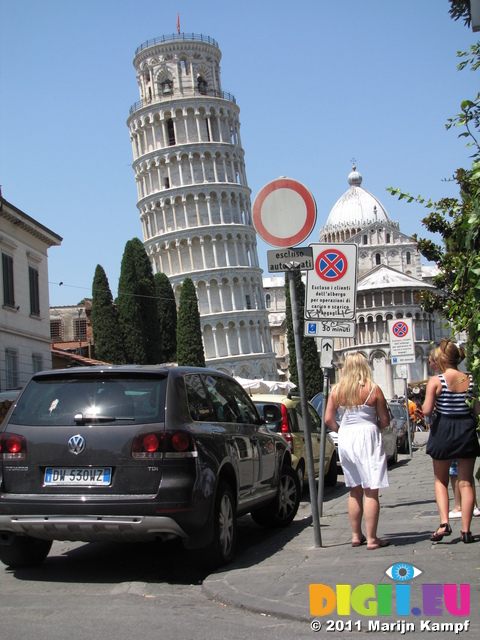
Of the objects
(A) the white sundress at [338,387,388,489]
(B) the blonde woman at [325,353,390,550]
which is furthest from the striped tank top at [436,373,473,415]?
(A) the white sundress at [338,387,388,489]

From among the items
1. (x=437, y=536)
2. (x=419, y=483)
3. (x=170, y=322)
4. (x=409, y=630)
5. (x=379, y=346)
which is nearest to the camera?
(x=409, y=630)

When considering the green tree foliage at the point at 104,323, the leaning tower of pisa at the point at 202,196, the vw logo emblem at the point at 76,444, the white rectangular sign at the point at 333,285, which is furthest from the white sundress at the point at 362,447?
the leaning tower of pisa at the point at 202,196

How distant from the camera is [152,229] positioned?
105375 millimetres

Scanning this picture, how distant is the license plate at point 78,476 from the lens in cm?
711

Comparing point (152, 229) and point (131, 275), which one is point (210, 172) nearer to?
point (152, 229)

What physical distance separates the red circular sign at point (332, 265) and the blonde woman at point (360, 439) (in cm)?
193

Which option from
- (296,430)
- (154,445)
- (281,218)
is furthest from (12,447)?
(296,430)

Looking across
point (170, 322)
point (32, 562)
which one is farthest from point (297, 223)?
point (170, 322)

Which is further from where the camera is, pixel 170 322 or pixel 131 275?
pixel 170 322

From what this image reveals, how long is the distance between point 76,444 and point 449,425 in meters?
3.37

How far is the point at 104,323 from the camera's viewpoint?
219 ft

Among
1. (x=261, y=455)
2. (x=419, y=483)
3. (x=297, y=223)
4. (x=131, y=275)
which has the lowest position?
(x=419, y=483)

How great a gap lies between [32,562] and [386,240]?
13999cm

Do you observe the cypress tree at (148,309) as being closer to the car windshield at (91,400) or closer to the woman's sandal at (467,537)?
the car windshield at (91,400)
